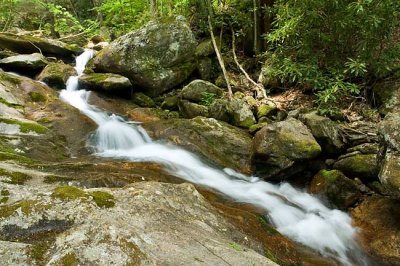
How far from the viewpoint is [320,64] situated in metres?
8.07

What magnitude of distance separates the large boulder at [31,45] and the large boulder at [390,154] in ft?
37.4

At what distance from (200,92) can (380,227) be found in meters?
5.29

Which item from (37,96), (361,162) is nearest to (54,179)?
(361,162)

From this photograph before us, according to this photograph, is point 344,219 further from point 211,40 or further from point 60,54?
point 60,54

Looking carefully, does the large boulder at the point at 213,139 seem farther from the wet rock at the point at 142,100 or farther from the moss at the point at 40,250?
the moss at the point at 40,250

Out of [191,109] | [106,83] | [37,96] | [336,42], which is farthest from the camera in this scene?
[106,83]

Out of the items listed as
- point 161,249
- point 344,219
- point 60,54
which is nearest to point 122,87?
point 60,54

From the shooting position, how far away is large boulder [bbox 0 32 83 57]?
39.8 ft

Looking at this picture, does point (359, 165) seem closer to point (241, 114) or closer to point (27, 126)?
point (241, 114)

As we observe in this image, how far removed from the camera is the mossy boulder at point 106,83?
9.72 m

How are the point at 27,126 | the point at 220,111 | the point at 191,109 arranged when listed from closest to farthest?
1. the point at 27,126
2. the point at 220,111
3. the point at 191,109

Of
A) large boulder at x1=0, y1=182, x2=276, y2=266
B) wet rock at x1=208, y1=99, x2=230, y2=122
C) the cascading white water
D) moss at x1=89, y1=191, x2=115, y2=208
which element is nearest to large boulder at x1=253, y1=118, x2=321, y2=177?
the cascading white water

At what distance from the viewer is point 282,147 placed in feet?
21.4

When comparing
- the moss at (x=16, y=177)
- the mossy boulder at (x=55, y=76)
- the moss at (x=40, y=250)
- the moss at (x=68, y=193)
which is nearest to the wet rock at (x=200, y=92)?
the mossy boulder at (x=55, y=76)
